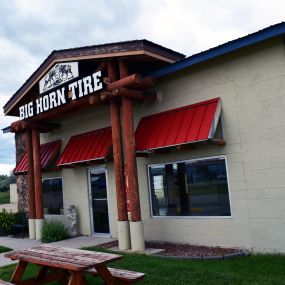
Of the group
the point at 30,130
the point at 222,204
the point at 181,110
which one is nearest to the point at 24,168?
the point at 30,130

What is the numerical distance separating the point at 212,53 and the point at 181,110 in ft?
5.17

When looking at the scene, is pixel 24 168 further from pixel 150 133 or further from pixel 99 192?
pixel 150 133

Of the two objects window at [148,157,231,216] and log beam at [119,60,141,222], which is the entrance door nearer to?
window at [148,157,231,216]

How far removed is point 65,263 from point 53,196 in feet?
29.1

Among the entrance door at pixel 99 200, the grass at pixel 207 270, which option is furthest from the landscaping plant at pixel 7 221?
the grass at pixel 207 270

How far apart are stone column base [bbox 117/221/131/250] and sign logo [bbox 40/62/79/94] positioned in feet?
13.5

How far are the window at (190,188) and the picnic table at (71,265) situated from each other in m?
3.57

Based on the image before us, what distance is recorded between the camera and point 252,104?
8086mm

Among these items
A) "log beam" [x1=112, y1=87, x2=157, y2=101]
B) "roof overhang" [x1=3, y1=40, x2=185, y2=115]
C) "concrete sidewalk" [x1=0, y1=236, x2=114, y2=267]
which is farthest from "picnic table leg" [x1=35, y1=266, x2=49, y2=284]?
"roof overhang" [x1=3, y1=40, x2=185, y2=115]

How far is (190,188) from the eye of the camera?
9.20 meters

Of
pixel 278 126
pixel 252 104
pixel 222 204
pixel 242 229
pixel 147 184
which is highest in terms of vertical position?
pixel 252 104

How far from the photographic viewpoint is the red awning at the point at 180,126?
27.0 feet

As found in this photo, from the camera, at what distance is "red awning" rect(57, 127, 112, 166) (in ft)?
35.1

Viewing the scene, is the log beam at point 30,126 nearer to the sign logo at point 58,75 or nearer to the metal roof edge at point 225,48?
the sign logo at point 58,75
